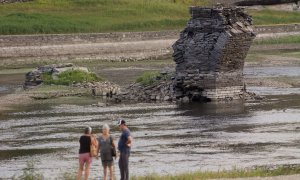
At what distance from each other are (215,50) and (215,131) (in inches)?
499

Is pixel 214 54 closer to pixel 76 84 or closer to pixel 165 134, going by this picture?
pixel 76 84

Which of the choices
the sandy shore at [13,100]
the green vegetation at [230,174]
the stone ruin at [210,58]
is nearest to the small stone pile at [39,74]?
the sandy shore at [13,100]

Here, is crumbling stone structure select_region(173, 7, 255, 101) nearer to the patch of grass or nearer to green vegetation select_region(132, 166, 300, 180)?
green vegetation select_region(132, 166, 300, 180)

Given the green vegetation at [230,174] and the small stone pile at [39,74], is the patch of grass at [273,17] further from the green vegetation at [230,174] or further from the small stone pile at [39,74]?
the green vegetation at [230,174]

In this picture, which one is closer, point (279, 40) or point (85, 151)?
point (85, 151)

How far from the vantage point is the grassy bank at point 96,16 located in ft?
308

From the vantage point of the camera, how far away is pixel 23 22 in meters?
93.4

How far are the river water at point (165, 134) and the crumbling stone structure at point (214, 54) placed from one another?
6.36 feet

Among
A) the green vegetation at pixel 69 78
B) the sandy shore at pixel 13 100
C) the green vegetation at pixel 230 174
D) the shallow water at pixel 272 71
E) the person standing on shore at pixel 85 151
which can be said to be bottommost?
the shallow water at pixel 272 71

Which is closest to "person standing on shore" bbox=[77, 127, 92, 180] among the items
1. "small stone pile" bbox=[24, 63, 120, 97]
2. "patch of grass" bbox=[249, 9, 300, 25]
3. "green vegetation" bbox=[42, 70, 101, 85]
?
"small stone pile" bbox=[24, 63, 120, 97]

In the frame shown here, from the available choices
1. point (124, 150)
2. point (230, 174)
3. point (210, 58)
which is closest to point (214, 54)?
point (210, 58)

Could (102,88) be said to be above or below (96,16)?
below

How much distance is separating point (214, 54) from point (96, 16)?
49.5 metres

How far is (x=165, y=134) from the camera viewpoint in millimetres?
39719
